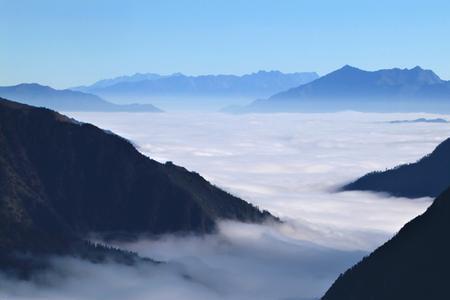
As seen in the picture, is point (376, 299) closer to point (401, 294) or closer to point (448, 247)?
point (401, 294)

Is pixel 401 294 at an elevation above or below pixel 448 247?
below

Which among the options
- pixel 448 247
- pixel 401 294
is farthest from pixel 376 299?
pixel 448 247

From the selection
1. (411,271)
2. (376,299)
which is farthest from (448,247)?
(376,299)

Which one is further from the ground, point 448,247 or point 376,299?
point 448,247

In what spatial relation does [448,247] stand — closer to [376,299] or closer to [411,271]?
[411,271]
